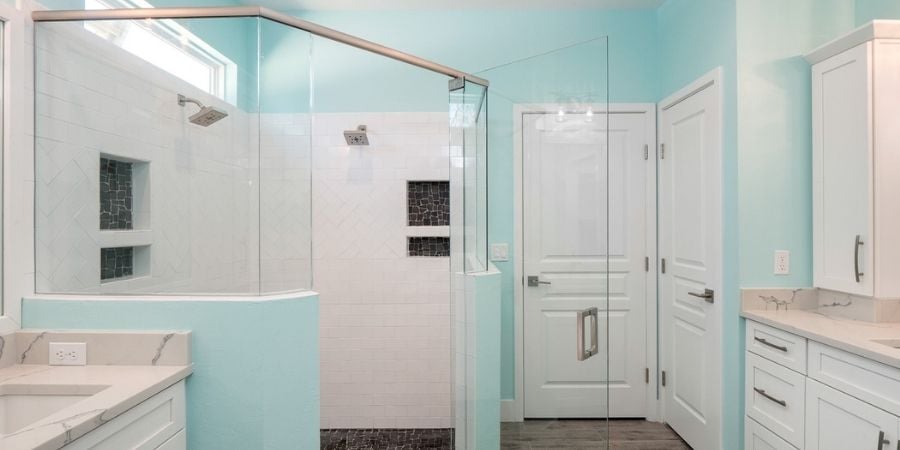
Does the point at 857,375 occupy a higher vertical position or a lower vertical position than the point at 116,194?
lower

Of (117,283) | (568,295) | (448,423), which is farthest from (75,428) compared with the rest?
(448,423)

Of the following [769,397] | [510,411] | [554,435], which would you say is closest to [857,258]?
[769,397]

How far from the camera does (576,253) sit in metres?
1.69

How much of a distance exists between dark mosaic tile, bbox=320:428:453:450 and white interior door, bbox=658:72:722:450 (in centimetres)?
143

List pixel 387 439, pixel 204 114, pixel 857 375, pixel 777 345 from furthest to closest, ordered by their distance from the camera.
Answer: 1. pixel 387 439
2. pixel 777 345
3. pixel 204 114
4. pixel 857 375

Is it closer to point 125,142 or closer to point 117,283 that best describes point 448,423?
point 117,283

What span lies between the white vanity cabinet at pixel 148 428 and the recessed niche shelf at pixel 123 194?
705 millimetres

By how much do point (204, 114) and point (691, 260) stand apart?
8.52ft

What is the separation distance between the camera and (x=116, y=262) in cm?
177

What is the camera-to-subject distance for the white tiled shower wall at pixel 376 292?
9.64 feet

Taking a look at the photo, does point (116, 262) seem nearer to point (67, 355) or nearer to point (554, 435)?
point (67, 355)

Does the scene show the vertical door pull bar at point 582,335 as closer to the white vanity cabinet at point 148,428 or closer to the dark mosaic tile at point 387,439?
the dark mosaic tile at point 387,439

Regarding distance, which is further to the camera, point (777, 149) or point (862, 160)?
point (777, 149)

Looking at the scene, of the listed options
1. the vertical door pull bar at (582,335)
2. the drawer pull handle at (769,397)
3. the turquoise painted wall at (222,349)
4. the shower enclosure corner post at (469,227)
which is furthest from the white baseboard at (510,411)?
the drawer pull handle at (769,397)
